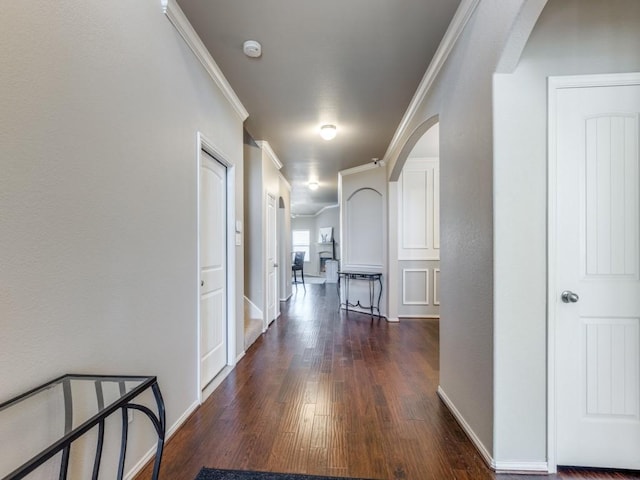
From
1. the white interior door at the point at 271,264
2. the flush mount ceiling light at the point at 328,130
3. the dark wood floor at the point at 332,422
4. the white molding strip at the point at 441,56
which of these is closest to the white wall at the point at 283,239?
the white interior door at the point at 271,264

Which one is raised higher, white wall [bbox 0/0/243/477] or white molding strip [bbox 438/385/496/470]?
white wall [bbox 0/0/243/477]

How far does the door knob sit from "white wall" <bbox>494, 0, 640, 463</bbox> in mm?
116

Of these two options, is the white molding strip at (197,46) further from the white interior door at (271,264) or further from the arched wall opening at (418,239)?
the arched wall opening at (418,239)

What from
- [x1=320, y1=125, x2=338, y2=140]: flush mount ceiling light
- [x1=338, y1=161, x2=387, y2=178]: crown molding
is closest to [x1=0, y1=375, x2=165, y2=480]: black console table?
[x1=320, y1=125, x2=338, y2=140]: flush mount ceiling light

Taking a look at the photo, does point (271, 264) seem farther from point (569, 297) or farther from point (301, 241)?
point (301, 241)

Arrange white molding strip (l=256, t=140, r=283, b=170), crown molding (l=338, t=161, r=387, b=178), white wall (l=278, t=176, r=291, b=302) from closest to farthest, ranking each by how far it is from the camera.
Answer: white molding strip (l=256, t=140, r=283, b=170), crown molding (l=338, t=161, r=387, b=178), white wall (l=278, t=176, r=291, b=302)

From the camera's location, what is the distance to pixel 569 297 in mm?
1559

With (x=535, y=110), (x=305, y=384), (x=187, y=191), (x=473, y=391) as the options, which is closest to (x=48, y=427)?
(x=187, y=191)

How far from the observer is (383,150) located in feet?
15.2

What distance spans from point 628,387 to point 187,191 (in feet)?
9.14

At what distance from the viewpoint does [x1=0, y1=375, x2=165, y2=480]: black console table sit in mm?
931

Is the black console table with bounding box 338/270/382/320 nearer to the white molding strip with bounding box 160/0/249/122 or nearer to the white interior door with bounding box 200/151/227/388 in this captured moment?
the white interior door with bounding box 200/151/227/388

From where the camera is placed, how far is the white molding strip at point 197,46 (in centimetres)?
180

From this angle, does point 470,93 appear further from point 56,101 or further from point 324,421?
point 324,421
